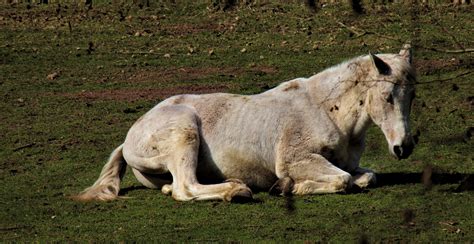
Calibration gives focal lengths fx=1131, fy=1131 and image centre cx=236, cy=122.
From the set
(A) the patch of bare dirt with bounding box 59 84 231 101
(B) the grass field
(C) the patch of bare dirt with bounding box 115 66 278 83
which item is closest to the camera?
(B) the grass field

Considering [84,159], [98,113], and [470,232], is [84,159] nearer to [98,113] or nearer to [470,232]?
[98,113]

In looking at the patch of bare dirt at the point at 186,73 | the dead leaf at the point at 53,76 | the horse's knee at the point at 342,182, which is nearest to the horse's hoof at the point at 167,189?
the horse's knee at the point at 342,182

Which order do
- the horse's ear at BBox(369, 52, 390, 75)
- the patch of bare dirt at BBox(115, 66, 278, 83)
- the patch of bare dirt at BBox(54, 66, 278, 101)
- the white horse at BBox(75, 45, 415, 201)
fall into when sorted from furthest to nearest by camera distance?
the patch of bare dirt at BBox(115, 66, 278, 83) < the patch of bare dirt at BBox(54, 66, 278, 101) < the white horse at BBox(75, 45, 415, 201) < the horse's ear at BBox(369, 52, 390, 75)

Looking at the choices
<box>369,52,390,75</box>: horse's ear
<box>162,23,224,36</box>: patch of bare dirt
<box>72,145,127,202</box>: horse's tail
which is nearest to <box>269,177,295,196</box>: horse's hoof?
<box>369,52,390,75</box>: horse's ear

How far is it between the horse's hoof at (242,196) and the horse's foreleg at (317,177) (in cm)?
51

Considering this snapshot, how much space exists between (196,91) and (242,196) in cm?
769

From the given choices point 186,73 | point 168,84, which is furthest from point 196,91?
point 186,73

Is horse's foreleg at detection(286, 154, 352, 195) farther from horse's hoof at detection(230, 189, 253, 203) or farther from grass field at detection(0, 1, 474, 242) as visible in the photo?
horse's hoof at detection(230, 189, 253, 203)

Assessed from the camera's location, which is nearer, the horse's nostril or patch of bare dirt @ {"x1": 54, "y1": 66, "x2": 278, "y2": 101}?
the horse's nostril

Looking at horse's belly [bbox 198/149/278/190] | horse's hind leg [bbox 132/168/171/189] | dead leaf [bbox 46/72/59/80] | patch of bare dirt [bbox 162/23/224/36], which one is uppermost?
horse's belly [bbox 198/149/278/190]

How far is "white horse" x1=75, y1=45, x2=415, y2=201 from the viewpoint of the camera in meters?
9.93

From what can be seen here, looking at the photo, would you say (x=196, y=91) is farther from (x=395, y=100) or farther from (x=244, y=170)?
(x=395, y=100)

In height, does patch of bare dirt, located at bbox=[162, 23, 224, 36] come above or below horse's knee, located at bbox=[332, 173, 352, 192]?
below

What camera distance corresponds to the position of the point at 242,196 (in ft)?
31.7
